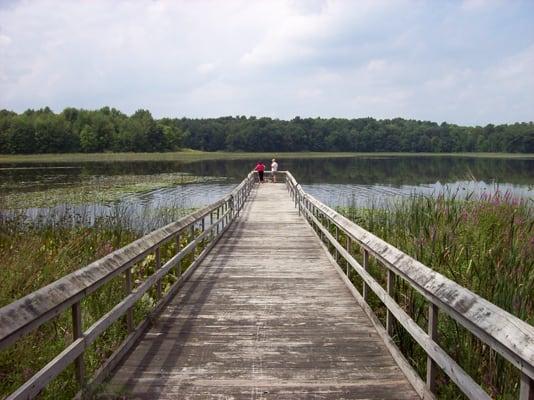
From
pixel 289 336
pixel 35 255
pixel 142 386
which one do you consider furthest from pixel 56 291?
pixel 35 255

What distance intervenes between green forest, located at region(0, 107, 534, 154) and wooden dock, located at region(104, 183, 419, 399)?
118 meters

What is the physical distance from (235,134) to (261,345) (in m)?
153

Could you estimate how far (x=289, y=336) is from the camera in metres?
4.64

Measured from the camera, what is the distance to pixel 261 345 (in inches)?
172

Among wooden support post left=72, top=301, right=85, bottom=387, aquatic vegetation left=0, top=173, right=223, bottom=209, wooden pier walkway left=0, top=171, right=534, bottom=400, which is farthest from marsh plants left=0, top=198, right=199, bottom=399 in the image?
aquatic vegetation left=0, top=173, right=223, bottom=209

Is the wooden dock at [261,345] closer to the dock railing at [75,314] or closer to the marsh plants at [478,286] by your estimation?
the dock railing at [75,314]

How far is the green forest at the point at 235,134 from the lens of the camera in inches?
4582

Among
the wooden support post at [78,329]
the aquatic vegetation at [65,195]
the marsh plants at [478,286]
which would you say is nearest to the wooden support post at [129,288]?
the wooden support post at [78,329]

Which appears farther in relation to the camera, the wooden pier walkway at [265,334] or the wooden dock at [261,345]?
the wooden dock at [261,345]

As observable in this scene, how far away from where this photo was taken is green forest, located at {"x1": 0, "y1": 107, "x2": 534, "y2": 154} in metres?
116

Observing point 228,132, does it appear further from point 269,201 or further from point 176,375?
point 176,375

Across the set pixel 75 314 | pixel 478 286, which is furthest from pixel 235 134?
pixel 75 314

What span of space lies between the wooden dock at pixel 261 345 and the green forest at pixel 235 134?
389ft

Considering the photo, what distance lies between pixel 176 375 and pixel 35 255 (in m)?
5.38
